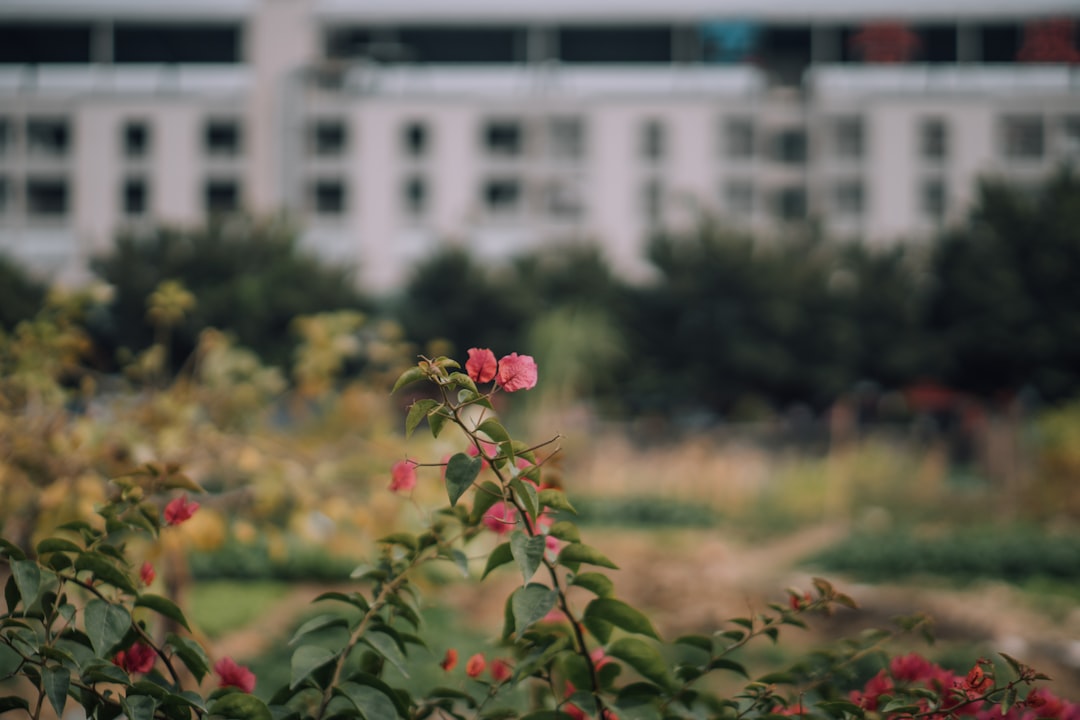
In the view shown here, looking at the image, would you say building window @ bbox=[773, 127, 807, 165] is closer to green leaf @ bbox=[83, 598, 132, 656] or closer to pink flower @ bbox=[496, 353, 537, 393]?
pink flower @ bbox=[496, 353, 537, 393]

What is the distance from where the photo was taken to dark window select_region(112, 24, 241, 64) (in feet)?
97.3

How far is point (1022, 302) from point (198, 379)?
1772 cm

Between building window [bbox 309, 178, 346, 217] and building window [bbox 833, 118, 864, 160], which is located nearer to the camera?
building window [bbox 309, 178, 346, 217]

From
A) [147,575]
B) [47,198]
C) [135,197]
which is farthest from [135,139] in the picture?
[147,575]

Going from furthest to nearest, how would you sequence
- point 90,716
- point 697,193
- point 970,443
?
point 697,193
point 970,443
point 90,716

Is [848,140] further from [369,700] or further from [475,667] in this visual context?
[369,700]

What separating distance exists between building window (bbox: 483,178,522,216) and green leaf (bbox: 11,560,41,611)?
2714 cm

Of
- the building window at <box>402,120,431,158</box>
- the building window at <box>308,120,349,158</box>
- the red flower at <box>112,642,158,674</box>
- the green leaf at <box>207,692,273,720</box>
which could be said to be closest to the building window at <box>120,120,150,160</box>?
the building window at <box>308,120,349,158</box>

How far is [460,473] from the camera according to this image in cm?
97

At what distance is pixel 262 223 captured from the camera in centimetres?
1777

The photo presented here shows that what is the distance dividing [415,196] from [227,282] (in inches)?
435

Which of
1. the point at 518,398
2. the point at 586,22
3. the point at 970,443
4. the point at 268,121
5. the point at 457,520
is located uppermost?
the point at 586,22

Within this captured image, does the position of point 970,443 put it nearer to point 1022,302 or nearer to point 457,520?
point 1022,302

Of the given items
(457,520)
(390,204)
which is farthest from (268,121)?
(457,520)
